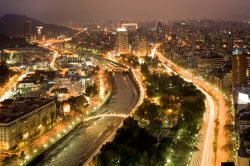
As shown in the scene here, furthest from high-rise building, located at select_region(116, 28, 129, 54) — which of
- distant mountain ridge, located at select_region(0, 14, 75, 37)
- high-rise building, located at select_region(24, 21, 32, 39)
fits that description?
distant mountain ridge, located at select_region(0, 14, 75, 37)

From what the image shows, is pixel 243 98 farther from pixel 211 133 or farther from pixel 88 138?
pixel 88 138

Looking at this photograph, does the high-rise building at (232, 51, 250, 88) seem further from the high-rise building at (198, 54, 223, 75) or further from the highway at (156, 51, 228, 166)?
the high-rise building at (198, 54, 223, 75)

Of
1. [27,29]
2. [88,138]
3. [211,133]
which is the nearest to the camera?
[211,133]

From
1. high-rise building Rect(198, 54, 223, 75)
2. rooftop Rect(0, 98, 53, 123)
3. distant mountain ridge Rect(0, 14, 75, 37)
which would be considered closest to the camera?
rooftop Rect(0, 98, 53, 123)

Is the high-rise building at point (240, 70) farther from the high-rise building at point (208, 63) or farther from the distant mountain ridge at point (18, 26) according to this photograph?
the distant mountain ridge at point (18, 26)

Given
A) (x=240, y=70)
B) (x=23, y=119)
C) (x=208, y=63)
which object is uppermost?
(x=240, y=70)

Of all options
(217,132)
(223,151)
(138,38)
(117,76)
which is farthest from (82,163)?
(138,38)

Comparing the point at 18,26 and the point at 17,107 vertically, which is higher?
the point at 18,26

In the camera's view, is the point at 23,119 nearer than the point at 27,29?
Yes

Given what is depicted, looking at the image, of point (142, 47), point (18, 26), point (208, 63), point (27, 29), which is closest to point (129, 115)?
point (208, 63)
